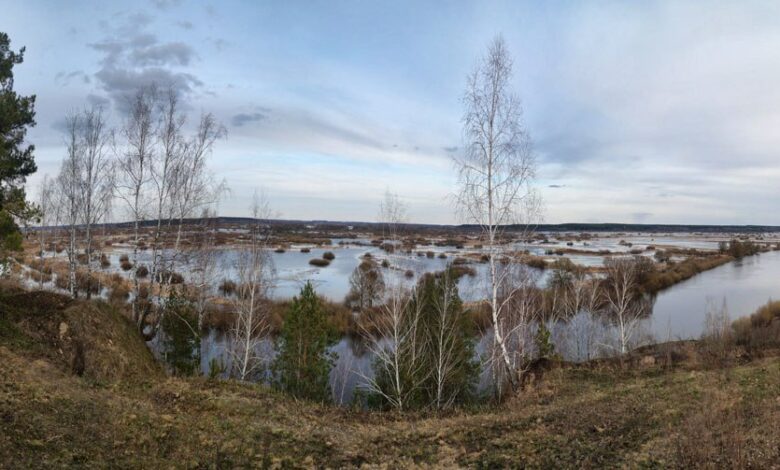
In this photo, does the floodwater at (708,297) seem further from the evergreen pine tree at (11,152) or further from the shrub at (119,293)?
the shrub at (119,293)

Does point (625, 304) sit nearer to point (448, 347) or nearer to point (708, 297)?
point (448, 347)

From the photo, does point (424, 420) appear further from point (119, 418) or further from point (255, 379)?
point (255, 379)

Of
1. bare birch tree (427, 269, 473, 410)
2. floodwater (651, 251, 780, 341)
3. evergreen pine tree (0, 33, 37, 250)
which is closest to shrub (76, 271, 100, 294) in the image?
evergreen pine tree (0, 33, 37, 250)

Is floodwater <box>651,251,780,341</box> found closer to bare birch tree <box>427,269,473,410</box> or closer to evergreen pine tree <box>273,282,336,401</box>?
bare birch tree <box>427,269,473,410</box>

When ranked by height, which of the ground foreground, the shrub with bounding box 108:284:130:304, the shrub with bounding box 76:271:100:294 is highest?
the ground foreground

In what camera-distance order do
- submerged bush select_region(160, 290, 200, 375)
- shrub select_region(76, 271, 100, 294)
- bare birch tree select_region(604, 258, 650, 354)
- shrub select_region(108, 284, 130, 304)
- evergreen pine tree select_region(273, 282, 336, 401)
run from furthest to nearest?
shrub select_region(76, 271, 100, 294) → shrub select_region(108, 284, 130, 304) → bare birch tree select_region(604, 258, 650, 354) → submerged bush select_region(160, 290, 200, 375) → evergreen pine tree select_region(273, 282, 336, 401)

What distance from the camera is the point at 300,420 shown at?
406 inches

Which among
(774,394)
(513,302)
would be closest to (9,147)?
(774,394)

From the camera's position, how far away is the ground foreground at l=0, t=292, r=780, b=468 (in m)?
6.96

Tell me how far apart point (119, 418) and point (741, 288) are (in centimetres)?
5680

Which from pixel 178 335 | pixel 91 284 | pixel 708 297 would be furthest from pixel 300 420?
pixel 708 297

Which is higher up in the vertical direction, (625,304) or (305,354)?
(625,304)

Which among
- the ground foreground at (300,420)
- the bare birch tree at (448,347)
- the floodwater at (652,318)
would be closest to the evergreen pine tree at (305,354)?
the floodwater at (652,318)

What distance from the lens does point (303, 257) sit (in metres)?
69.6
